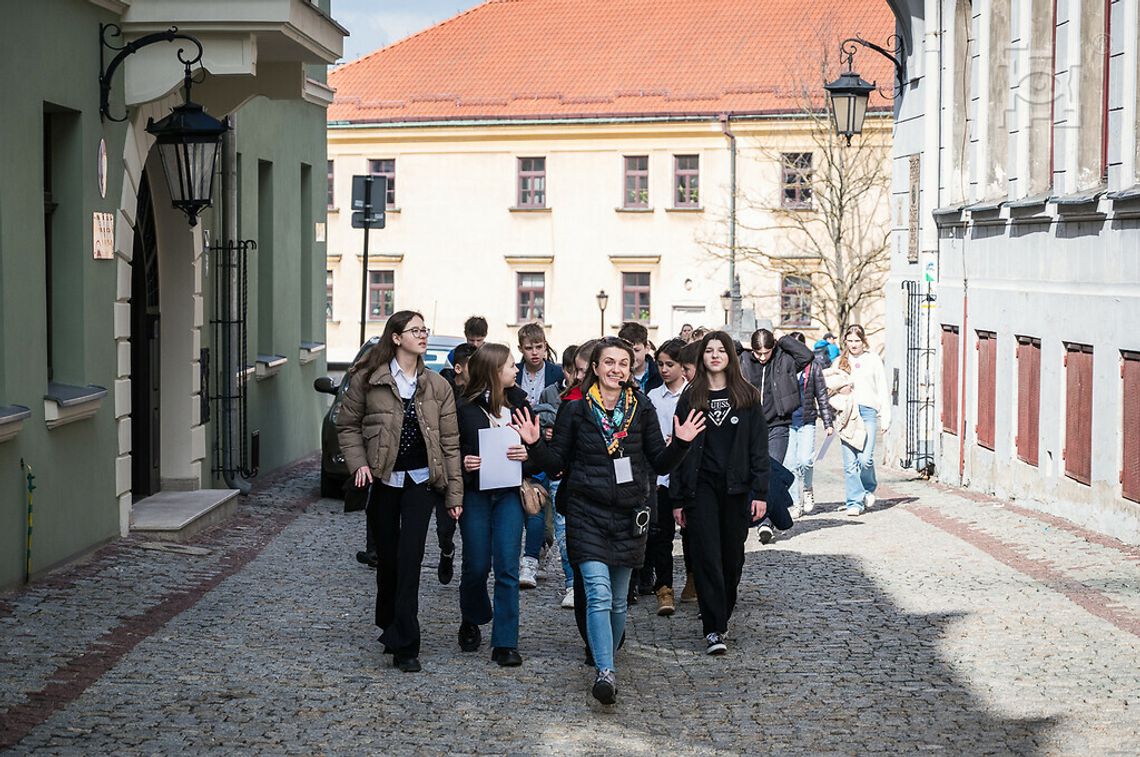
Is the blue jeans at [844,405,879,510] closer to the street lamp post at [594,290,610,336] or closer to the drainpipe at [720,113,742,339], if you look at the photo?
the street lamp post at [594,290,610,336]

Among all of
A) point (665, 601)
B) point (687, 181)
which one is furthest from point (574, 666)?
point (687, 181)

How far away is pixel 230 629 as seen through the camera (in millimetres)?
10383

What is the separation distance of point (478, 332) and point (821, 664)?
177 inches

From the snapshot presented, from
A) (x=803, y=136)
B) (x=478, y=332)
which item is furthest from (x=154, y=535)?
(x=803, y=136)

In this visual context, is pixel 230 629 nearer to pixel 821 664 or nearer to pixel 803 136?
pixel 821 664

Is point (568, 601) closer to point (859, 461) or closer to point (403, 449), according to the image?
point (403, 449)

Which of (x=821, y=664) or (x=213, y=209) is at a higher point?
(x=213, y=209)

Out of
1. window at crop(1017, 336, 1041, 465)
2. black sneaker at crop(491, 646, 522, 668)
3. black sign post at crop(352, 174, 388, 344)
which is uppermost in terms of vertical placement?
black sign post at crop(352, 174, 388, 344)

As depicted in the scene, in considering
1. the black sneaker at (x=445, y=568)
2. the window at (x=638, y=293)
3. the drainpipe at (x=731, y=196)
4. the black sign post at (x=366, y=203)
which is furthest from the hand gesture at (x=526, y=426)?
the window at (x=638, y=293)

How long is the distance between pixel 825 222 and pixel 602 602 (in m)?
44.0

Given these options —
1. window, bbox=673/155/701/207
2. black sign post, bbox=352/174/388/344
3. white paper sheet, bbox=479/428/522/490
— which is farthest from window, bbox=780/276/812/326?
white paper sheet, bbox=479/428/522/490

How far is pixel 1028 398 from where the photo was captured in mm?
18125

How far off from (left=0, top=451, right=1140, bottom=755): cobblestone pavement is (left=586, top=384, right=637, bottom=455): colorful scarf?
48.7 inches

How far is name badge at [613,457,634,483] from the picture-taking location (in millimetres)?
8953
